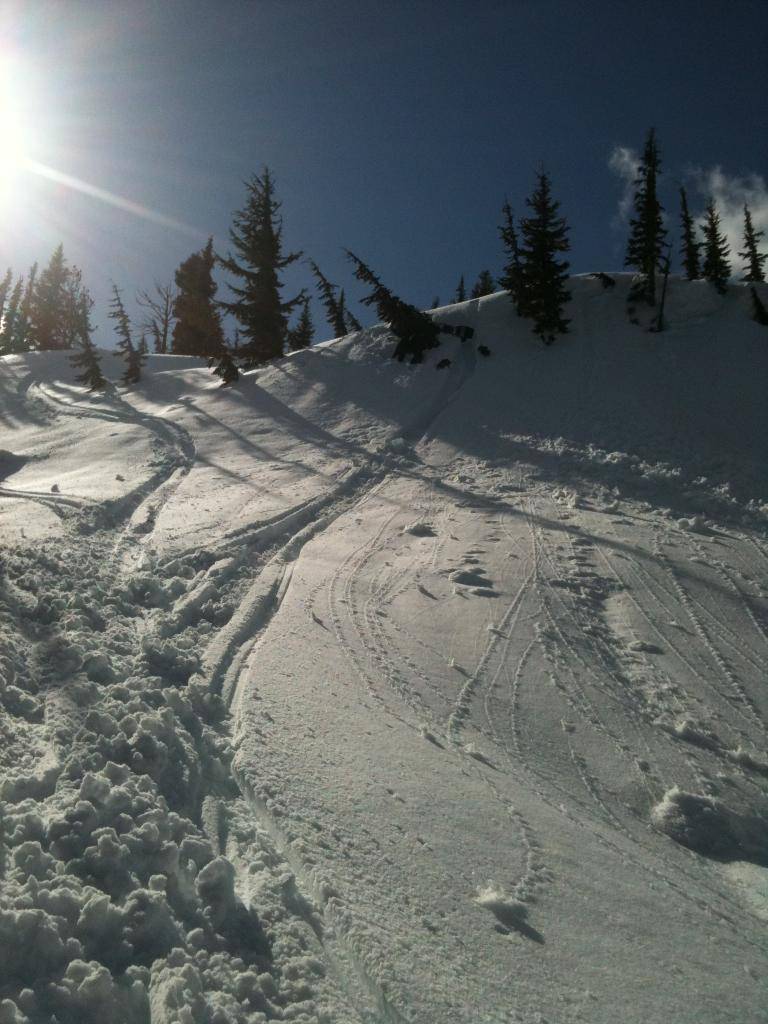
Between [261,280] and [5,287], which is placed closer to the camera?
[261,280]

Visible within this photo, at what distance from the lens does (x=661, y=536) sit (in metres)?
8.90

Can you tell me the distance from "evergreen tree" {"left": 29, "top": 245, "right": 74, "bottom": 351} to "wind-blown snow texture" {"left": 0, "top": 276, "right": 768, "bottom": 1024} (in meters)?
49.7

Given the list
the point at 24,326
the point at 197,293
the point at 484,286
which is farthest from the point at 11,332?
the point at 484,286

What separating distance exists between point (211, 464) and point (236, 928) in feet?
41.1

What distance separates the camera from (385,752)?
4.25 meters

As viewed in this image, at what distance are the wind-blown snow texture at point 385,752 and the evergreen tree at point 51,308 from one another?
4965cm

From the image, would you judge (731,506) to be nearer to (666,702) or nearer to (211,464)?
(666,702)

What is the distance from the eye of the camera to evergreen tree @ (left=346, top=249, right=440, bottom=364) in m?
22.5

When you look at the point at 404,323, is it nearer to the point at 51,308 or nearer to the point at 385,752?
the point at 385,752

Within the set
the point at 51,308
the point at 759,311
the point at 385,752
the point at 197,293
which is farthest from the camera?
the point at 51,308

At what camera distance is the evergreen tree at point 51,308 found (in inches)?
2039

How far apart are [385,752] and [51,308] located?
60997 millimetres

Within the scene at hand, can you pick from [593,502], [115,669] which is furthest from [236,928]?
[593,502]

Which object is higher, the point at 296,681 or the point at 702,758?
the point at 296,681
